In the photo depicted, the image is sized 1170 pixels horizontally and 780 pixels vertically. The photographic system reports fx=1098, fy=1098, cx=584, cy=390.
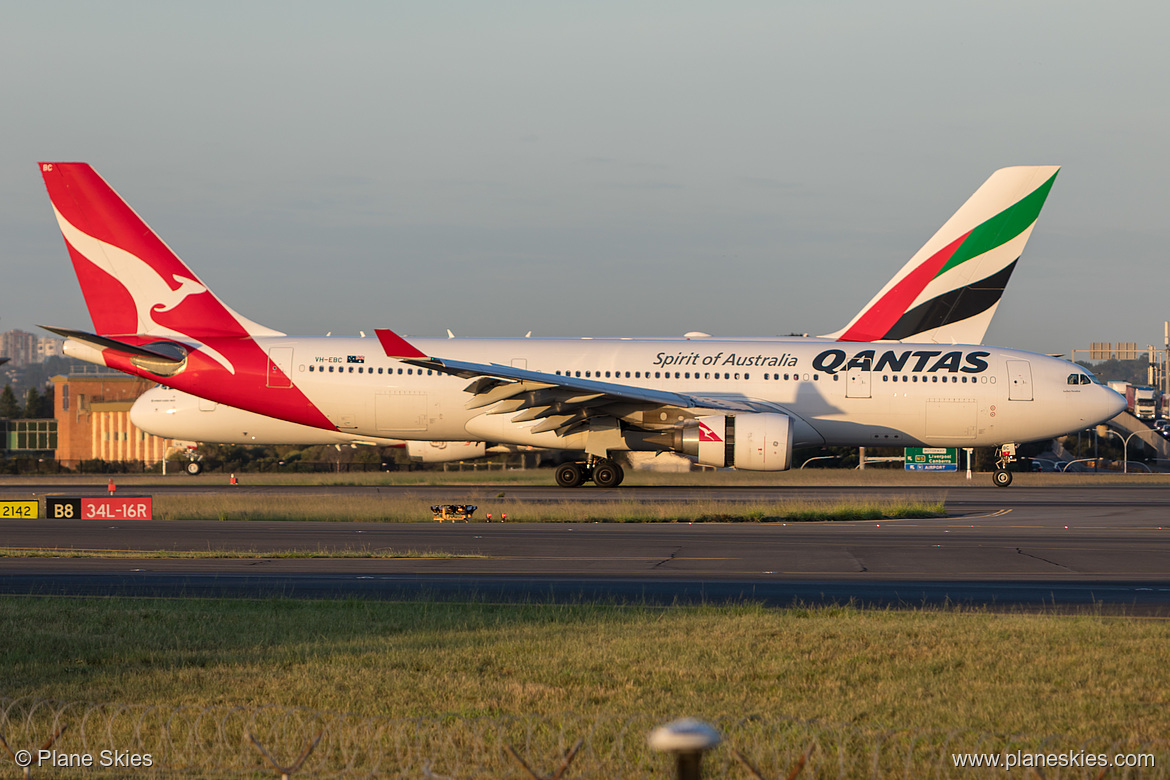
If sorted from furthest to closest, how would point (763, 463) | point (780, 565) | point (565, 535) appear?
point (763, 463)
point (565, 535)
point (780, 565)

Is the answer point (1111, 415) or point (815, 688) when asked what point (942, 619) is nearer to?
point (815, 688)

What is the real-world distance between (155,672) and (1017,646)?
7.50 metres

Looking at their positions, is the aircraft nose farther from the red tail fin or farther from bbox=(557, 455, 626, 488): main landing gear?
the red tail fin

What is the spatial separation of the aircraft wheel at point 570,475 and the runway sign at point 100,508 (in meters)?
12.7

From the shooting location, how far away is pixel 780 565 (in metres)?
16.9

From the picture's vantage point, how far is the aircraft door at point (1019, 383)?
3325 cm

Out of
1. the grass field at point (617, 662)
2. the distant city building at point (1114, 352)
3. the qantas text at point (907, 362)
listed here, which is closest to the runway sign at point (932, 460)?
the qantas text at point (907, 362)

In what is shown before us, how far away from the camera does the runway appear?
13.9 meters

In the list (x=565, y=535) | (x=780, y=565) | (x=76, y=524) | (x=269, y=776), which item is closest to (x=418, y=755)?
(x=269, y=776)

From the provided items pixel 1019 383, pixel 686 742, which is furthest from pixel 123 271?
pixel 686 742

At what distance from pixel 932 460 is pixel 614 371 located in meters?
18.4

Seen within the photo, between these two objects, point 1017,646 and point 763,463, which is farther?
point 763,463

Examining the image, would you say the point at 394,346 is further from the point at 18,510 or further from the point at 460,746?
the point at 460,746

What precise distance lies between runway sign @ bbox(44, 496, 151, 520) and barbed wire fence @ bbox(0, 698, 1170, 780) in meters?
18.2
